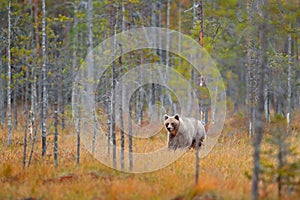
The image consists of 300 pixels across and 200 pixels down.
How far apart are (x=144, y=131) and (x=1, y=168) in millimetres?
10480

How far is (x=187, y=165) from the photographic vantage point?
10.9 metres

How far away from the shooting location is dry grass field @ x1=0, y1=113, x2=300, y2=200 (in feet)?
26.6

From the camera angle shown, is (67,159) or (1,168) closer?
(1,168)

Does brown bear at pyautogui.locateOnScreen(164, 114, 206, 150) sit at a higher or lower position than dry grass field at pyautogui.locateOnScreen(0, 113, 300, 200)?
higher

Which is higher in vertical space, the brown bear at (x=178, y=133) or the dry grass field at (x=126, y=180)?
the brown bear at (x=178, y=133)

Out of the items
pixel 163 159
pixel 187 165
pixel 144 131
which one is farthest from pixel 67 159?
pixel 144 131

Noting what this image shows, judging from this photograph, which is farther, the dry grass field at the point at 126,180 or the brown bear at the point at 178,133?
the brown bear at the point at 178,133

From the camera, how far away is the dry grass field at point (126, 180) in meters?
8.09

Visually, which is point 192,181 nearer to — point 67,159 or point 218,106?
point 67,159

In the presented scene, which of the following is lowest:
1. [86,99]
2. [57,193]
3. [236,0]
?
[57,193]

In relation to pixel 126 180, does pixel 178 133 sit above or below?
above

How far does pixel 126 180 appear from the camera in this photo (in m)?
9.36

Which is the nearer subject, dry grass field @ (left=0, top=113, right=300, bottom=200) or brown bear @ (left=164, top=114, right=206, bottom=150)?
dry grass field @ (left=0, top=113, right=300, bottom=200)

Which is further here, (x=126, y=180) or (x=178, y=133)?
(x=178, y=133)
